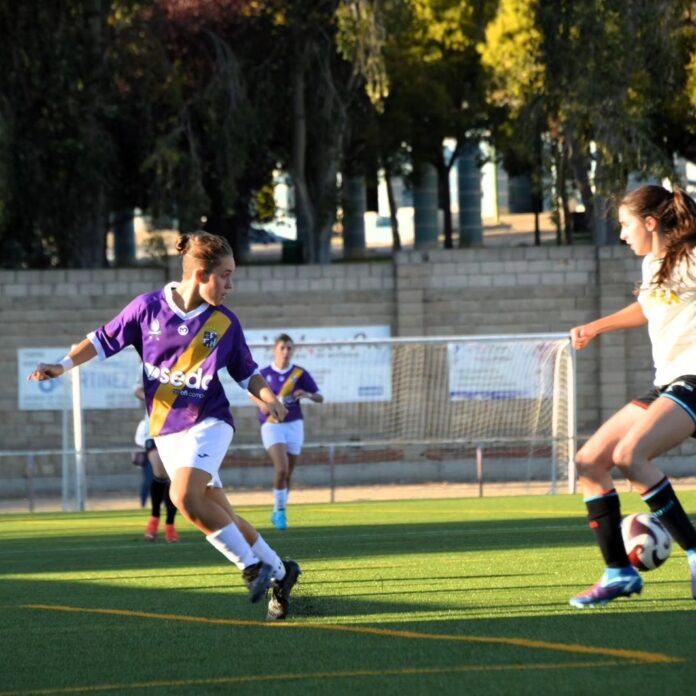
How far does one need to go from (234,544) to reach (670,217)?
2694mm

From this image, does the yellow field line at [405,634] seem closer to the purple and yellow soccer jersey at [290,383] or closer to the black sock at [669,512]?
the black sock at [669,512]

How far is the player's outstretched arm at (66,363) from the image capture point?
7.72 metres

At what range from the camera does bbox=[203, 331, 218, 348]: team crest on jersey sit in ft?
25.4

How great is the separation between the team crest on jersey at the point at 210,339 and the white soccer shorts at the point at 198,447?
1.26 feet

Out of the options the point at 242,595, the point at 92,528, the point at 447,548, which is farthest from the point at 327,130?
the point at 242,595

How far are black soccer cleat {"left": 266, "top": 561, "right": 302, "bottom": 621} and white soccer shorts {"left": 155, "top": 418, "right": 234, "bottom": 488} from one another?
61 cm

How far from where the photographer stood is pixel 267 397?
7.62m

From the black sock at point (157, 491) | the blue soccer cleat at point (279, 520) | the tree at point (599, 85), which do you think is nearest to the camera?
the black sock at point (157, 491)

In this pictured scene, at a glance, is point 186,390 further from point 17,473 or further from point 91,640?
point 17,473

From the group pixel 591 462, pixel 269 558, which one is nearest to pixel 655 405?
pixel 591 462

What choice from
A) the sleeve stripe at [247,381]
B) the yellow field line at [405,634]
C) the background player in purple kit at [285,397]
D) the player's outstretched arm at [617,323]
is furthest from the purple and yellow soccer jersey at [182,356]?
the background player in purple kit at [285,397]

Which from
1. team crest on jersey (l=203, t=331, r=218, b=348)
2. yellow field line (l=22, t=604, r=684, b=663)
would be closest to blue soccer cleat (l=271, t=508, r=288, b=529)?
yellow field line (l=22, t=604, r=684, b=663)

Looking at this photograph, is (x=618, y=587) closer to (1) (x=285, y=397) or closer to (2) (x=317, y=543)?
(2) (x=317, y=543)

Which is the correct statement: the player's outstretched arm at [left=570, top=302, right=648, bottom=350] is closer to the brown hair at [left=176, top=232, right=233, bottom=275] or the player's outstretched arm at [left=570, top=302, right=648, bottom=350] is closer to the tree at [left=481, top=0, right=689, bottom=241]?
the brown hair at [left=176, top=232, right=233, bottom=275]
